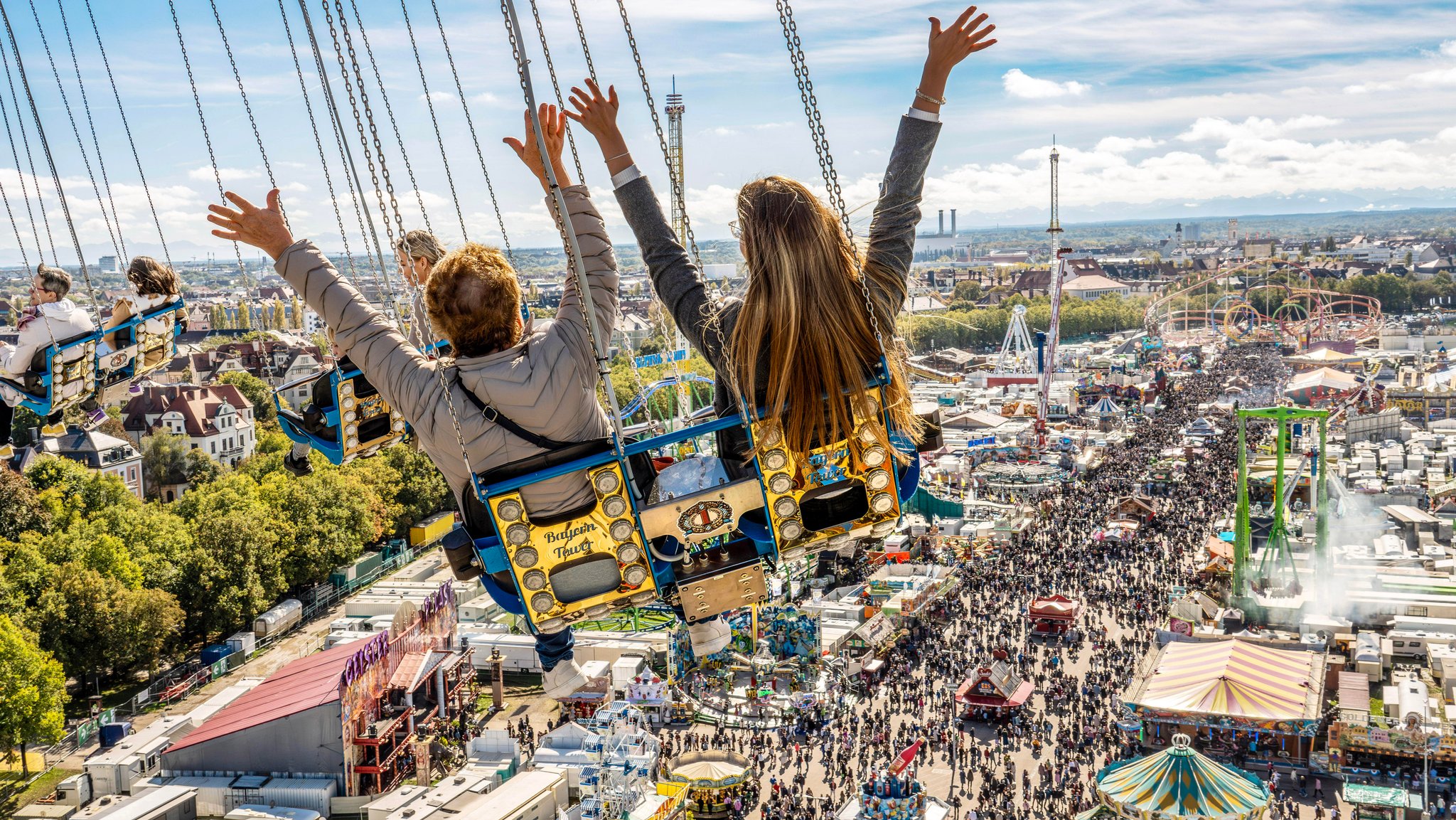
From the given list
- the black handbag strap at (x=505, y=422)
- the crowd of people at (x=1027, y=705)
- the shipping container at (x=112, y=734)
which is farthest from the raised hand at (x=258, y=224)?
the shipping container at (x=112, y=734)

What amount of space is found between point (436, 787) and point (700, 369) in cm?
2854

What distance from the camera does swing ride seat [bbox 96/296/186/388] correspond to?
9039 millimetres

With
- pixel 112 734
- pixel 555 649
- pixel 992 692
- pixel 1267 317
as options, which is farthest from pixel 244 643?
pixel 1267 317

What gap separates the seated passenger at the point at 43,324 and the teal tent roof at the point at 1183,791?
41.9 feet

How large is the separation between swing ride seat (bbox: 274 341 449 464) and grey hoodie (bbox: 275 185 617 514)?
6.94 feet

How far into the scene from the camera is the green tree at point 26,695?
20.7 metres

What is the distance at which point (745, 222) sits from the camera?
3498mm

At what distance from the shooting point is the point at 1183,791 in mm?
15148

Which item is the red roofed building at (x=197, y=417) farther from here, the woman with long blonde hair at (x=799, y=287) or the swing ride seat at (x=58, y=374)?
the woman with long blonde hair at (x=799, y=287)

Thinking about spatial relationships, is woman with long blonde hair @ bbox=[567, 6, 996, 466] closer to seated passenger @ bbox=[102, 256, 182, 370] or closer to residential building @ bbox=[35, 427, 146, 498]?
seated passenger @ bbox=[102, 256, 182, 370]

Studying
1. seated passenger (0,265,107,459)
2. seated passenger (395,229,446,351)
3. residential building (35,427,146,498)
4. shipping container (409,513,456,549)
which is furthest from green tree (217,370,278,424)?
shipping container (409,513,456,549)

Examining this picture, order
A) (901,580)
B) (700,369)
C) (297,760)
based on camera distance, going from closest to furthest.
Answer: (297,760) → (901,580) → (700,369)

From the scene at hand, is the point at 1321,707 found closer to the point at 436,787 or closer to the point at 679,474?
the point at 436,787

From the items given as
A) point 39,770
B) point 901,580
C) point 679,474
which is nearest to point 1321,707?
point 901,580
